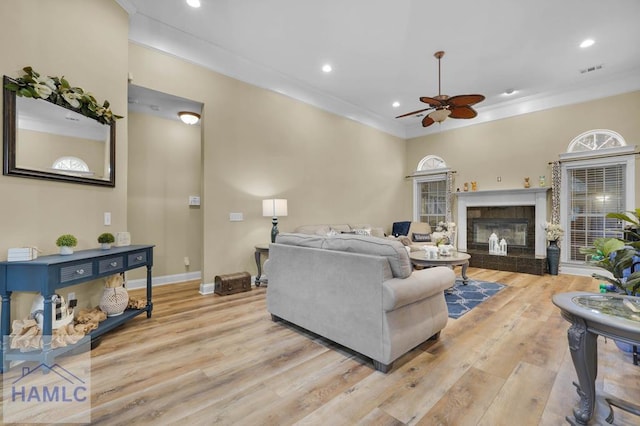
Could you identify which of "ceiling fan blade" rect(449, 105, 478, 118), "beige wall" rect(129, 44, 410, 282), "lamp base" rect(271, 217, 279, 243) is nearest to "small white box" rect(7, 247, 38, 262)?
"beige wall" rect(129, 44, 410, 282)

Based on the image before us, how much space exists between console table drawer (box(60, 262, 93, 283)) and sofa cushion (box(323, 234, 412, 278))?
2.18m

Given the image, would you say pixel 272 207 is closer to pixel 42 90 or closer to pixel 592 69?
pixel 42 90

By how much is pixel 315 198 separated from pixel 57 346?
4.16m

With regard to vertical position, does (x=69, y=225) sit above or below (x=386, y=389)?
above

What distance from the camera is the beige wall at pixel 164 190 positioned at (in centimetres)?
439

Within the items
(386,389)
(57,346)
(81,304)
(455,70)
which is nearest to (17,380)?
(57,346)

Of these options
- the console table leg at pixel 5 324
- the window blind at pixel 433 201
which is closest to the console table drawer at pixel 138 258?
the console table leg at pixel 5 324

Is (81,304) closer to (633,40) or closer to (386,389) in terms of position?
(386,389)

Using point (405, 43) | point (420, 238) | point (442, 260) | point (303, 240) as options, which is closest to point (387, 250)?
point (303, 240)

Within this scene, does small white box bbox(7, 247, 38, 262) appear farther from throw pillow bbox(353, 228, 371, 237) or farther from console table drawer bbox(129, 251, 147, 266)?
throw pillow bbox(353, 228, 371, 237)

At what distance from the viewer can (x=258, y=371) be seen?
204cm

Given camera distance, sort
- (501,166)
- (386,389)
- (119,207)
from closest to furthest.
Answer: (386,389) → (119,207) → (501,166)

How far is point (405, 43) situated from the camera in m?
4.02

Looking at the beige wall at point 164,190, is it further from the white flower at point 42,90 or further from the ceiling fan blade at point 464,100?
the ceiling fan blade at point 464,100
